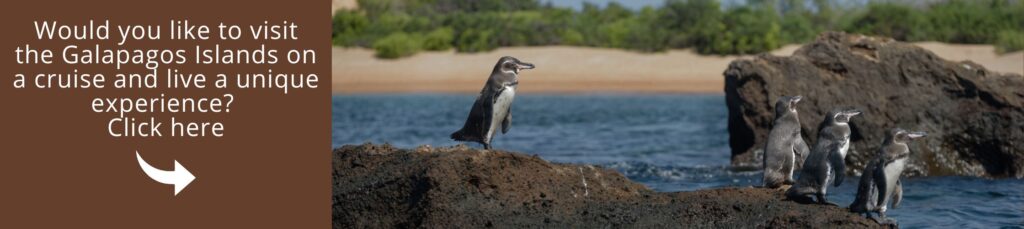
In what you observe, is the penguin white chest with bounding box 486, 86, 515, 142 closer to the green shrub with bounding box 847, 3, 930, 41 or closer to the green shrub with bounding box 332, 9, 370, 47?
the green shrub with bounding box 847, 3, 930, 41

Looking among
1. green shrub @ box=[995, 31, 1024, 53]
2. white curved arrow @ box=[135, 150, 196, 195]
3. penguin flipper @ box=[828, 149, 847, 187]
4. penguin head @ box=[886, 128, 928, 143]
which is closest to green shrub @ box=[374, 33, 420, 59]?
green shrub @ box=[995, 31, 1024, 53]

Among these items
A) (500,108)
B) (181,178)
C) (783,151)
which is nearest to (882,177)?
(783,151)

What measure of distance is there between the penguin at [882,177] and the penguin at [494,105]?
2.53m

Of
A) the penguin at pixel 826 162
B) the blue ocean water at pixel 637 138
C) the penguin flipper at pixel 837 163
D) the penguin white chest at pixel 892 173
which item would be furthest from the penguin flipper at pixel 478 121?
the blue ocean water at pixel 637 138

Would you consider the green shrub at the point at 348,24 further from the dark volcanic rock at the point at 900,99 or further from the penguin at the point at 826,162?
the penguin at the point at 826,162

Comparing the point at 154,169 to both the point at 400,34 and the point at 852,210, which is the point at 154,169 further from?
the point at 400,34

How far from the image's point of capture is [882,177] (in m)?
9.05

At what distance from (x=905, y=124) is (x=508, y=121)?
20.9 feet

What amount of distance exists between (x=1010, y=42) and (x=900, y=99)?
21701 millimetres

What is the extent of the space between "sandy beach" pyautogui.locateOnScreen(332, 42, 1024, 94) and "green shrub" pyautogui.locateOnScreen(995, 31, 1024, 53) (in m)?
0.26

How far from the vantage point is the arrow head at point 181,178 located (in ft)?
31.3

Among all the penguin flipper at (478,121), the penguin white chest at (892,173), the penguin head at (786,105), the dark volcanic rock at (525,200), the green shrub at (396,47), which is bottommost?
the dark volcanic rock at (525,200)

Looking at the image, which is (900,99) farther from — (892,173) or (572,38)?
(572,38)

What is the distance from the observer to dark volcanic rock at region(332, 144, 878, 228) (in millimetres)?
8781
